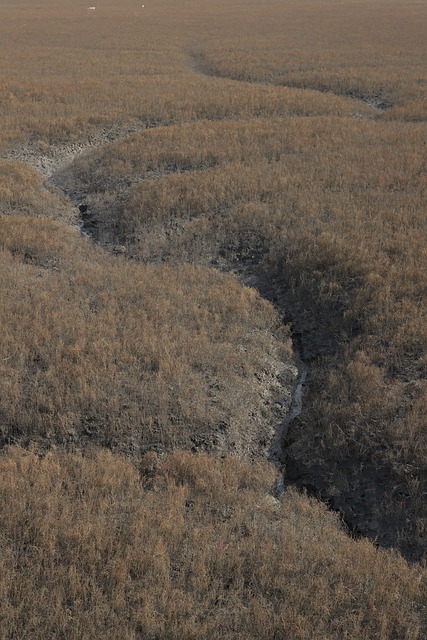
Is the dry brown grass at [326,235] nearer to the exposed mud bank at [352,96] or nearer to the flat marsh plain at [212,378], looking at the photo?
the flat marsh plain at [212,378]

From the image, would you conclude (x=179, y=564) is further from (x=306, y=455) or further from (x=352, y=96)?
(x=352, y=96)

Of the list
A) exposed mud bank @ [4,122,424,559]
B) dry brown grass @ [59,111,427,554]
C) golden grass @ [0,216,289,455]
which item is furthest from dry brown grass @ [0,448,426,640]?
dry brown grass @ [59,111,427,554]

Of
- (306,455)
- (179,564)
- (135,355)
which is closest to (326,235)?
(135,355)

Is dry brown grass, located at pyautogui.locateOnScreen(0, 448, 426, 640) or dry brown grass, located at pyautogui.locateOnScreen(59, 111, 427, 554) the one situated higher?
dry brown grass, located at pyautogui.locateOnScreen(59, 111, 427, 554)

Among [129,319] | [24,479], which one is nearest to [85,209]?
[129,319]

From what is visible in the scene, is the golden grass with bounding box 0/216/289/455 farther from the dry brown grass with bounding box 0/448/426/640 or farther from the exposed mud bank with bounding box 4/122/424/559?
the dry brown grass with bounding box 0/448/426/640

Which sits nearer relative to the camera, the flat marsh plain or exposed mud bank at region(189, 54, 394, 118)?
the flat marsh plain

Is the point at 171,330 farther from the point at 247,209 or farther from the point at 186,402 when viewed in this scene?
the point at 247,209

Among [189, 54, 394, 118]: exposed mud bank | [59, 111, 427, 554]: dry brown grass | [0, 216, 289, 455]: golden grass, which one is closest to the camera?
[59, 111, 427, 554]: dry brown grass
